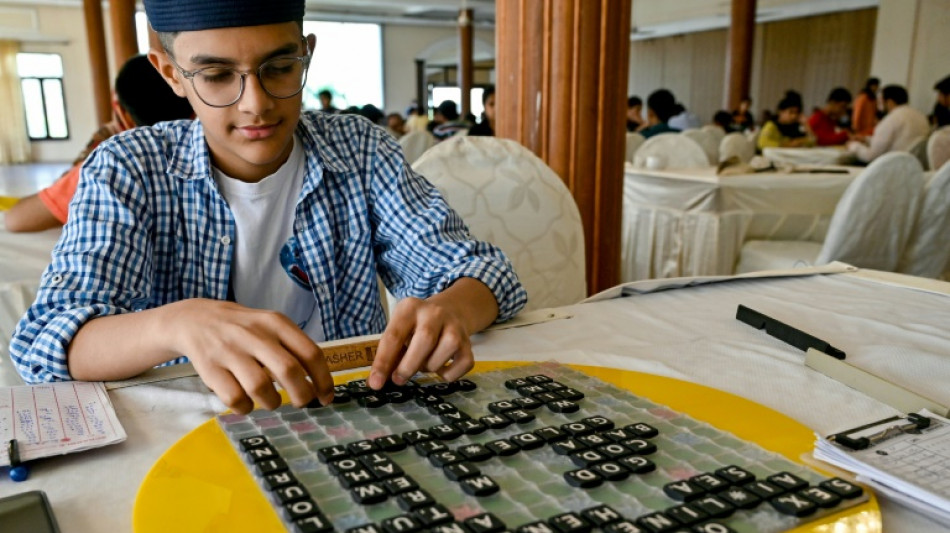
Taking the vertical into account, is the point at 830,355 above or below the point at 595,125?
below

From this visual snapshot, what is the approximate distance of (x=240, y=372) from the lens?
0.60 m

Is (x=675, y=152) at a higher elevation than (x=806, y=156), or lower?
higher

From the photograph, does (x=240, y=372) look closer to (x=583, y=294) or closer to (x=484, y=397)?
(x=484, y=397)

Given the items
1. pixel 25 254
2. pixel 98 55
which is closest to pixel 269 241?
pixel 25 254

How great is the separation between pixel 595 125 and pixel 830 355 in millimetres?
1344

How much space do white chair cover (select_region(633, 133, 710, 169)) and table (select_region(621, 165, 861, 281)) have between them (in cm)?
62

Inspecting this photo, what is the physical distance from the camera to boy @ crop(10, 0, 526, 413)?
0.67m

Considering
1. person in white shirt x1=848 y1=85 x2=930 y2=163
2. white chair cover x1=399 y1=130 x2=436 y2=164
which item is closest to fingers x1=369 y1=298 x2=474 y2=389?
white chair cover x1=399 y1=130 x2=436 y2=164

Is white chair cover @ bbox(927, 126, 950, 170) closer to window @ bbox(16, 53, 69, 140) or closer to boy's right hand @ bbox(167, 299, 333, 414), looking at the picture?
boy's right hand @ bbox(167, 299, 333, 414)

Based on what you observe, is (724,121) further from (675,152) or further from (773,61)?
(773,61)

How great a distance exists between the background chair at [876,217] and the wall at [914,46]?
8485mm

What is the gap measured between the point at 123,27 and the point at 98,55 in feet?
9.15

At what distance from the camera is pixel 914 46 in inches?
379

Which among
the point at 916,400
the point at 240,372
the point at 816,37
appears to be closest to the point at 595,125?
the point at 916,400
